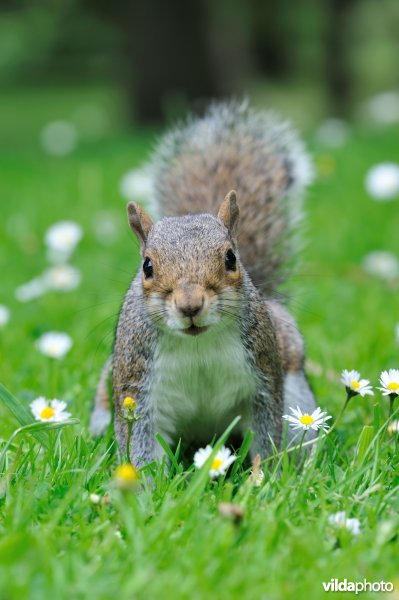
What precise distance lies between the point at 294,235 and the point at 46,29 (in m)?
10.2

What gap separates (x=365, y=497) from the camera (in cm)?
158

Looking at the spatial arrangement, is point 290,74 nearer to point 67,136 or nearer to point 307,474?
point 67,136

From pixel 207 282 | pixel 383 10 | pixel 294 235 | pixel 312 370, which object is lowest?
pixel 207 282

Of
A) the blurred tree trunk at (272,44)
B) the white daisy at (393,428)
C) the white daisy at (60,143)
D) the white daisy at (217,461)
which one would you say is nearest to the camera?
the white daisy at (217,461)

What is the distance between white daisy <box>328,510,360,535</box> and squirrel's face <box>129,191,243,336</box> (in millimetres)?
405

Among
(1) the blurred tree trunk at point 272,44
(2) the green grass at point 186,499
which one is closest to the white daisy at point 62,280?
(2) the green grass at point 186,499

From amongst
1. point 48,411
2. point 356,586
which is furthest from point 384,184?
→ point 356,586

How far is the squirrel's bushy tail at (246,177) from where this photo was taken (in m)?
2.43

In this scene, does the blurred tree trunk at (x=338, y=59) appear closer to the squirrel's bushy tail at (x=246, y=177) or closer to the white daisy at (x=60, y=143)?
the white daisy at (x=60, y=143)

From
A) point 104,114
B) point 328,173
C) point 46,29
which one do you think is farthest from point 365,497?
point 104,114

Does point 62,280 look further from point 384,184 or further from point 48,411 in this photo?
point 384,184

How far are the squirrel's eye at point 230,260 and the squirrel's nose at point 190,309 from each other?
0.17m

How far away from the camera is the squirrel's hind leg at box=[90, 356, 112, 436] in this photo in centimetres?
211

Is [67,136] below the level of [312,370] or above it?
above
